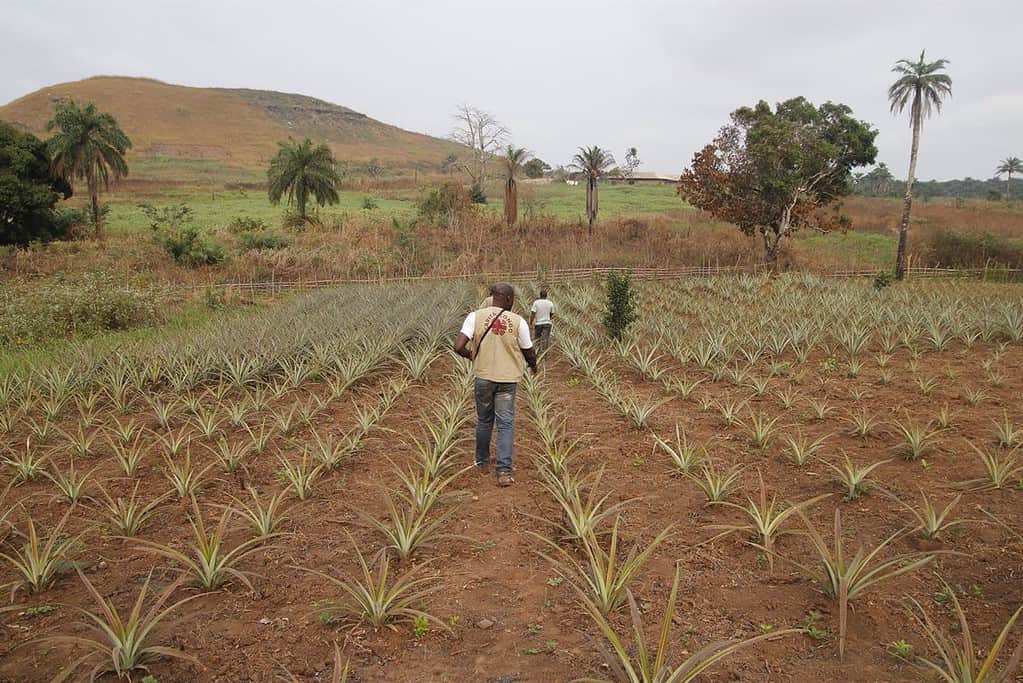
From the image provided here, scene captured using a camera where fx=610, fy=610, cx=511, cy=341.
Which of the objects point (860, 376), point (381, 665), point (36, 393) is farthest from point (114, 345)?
point (860, 376)

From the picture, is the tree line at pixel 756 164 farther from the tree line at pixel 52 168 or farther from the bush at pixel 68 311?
the bush at pixel 68 311

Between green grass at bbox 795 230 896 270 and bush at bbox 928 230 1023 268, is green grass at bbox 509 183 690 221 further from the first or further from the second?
bush at bbox 928 230 1023 268

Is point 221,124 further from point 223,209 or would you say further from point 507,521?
point 507,521

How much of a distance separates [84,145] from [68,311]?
18176 mm

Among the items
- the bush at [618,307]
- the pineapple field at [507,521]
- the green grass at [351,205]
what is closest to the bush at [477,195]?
the green grass at [351,205]

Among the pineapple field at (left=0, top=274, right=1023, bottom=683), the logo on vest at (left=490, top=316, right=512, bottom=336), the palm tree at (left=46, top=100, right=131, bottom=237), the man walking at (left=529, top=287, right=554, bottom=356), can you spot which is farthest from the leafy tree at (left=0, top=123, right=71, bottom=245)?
the logo on vest at (left=490, top=316, right=512, bottom=336)

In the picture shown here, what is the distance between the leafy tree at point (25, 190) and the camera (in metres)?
21.1

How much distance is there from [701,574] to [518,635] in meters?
1.11

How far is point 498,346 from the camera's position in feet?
14.8

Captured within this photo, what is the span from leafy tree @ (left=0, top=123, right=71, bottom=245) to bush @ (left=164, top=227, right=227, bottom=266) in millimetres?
4404

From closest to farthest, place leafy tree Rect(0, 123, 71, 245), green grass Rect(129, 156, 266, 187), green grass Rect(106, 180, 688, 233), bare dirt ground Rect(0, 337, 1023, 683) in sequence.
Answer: bare dirt ground Rect(0, 337, 1023, 683)
leafy tree Rect(0, 123, 71, 245)
green grass Rect(106, 180, 688, 233)
green grass Rect(129, 156, 266, 187)

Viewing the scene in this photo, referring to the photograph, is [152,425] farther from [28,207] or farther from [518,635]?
[28,207]

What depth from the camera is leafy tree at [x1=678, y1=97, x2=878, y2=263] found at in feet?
69.8

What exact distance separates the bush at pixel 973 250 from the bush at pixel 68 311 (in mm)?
26949
